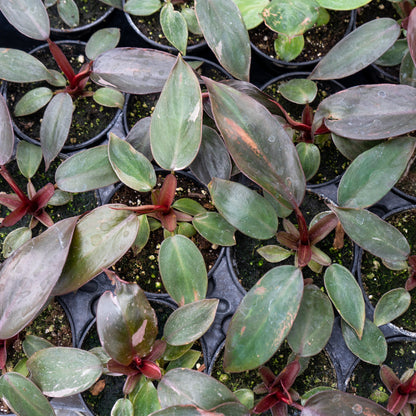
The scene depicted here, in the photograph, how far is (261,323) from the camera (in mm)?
828

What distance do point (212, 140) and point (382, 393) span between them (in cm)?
77

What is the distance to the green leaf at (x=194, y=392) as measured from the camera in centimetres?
81

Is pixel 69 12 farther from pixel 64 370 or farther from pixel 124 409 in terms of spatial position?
pixel 124 409

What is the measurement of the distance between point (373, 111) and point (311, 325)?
496 millimetres

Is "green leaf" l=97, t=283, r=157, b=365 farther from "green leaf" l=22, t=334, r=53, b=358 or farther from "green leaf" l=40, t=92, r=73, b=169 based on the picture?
"green leaf" l=40, t=92, r=73, b=169

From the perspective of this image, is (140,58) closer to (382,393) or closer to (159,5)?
(159,5)

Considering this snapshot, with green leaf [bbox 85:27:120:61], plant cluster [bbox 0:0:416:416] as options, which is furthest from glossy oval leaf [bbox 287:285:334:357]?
green leaf [bbox 85:27:120:61]

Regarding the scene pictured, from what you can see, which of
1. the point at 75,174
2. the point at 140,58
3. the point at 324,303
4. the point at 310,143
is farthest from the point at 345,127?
the point at 75,174

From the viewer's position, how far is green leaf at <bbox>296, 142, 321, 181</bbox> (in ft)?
3.38

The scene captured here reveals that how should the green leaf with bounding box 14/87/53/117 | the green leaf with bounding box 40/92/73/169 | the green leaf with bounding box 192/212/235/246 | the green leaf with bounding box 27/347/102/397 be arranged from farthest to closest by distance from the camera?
the green leaf with bounding box 14/87/53/117 → the green leaf with bounding box 40/92/73/169 → the green leaf with bounding box 192/212/235/246 → the green leaf with bounding box 27/347/102/397

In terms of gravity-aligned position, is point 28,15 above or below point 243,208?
above

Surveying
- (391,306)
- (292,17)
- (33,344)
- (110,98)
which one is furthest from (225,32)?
(33,344)

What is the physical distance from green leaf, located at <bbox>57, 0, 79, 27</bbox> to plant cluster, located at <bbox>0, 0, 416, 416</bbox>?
0.25 m

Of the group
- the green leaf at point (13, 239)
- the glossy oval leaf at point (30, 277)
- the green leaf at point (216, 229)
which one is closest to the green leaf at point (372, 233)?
the green leaf at point (216, 229)
